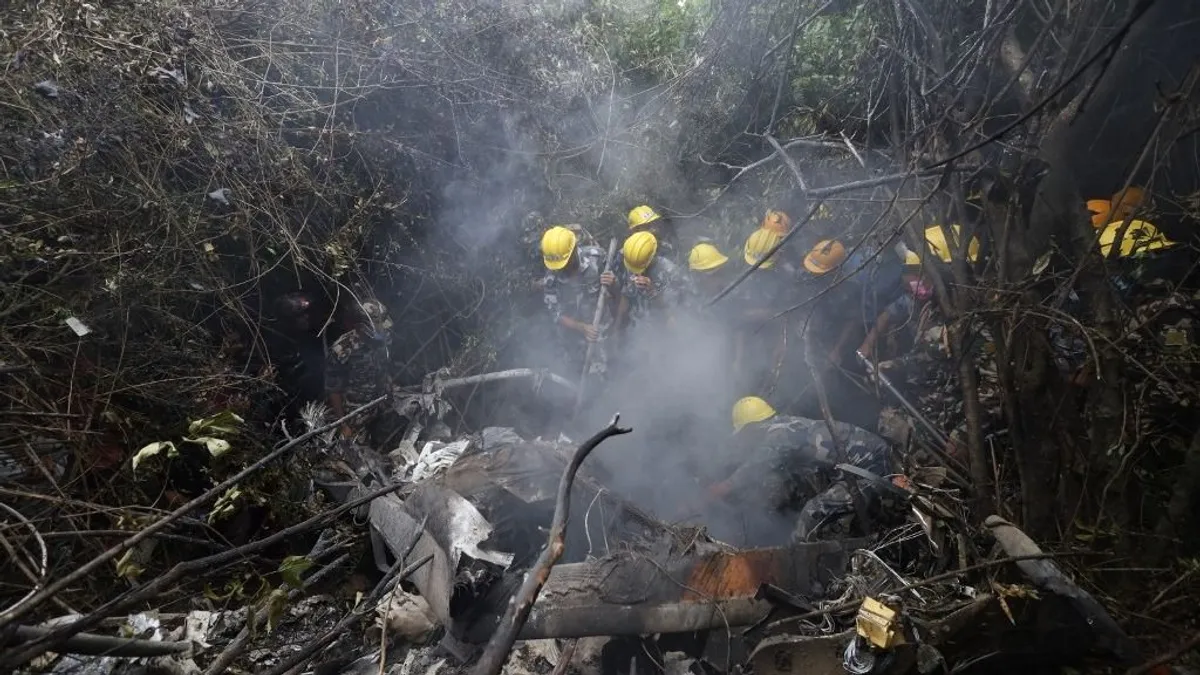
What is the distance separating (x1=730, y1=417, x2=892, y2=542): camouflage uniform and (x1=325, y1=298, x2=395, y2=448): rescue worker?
3.75m

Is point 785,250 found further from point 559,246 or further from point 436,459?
point 436,459

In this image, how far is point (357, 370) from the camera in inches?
250

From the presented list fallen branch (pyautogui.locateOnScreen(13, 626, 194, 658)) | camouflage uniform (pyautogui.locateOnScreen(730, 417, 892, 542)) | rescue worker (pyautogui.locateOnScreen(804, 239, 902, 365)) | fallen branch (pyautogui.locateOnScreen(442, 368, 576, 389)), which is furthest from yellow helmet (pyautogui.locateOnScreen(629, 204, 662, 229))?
fallen branch (pyautogui.locateOnScreen(13, 626, 194, 658))

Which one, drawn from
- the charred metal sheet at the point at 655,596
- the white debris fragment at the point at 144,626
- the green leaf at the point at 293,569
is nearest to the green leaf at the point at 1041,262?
the charred metal sheet at the point at 655,596

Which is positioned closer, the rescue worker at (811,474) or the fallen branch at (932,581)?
the fallen branch at (932,581)

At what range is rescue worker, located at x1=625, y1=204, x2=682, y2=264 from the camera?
7.52 metres

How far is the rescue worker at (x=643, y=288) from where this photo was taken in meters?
7.00

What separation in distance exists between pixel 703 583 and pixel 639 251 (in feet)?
14.1

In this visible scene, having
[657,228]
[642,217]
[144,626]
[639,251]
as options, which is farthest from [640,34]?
[144,626]

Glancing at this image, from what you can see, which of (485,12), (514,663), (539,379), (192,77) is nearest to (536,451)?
(514,663)

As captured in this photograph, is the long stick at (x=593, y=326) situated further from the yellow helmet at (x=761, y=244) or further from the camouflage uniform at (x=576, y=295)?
the yellow helmet at (x=761, y=244)

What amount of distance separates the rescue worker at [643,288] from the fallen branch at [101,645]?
18.4ft

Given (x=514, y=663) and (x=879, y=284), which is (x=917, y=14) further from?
(x=514, y=663)

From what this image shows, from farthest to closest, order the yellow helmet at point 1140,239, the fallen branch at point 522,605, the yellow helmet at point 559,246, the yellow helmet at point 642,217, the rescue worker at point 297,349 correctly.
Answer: the yellow helmet at point 642,217 < the yellow helmet at point 559,246 < the rescue worker at point 297,349 < the yellow helmet at point 1140,239 < the fallen branch at point 522,605
